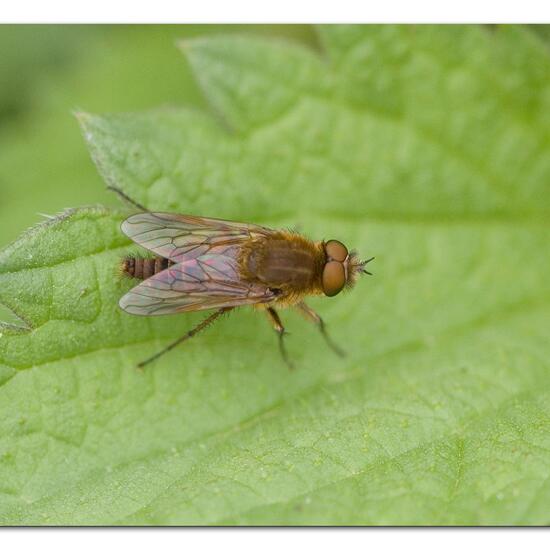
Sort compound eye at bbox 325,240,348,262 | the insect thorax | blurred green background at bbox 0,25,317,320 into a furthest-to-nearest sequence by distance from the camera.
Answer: blurred green background at bbox 0,25,317,320 < compound eye at bbox 325,240,348,262 < the insect thorax

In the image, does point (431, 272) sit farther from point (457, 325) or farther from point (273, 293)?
point (273, 293)

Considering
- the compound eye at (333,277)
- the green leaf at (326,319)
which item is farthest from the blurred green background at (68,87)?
the compound eye at (333,277)

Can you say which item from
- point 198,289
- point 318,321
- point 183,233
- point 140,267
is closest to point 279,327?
point 318,321

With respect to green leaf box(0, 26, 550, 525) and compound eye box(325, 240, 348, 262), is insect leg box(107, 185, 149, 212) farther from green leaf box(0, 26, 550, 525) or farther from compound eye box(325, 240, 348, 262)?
compound eye box(325, 240, 348, 262)

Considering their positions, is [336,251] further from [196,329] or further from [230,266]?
[196,329]

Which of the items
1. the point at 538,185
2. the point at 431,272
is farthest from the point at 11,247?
the point at 538,185

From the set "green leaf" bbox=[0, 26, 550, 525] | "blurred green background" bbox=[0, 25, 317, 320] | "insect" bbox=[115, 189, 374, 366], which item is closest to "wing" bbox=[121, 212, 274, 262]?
"insect" bbox=[115, 189, 374, 366]

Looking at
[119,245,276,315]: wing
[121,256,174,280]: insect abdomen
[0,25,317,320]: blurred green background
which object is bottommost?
[119,245,276,315]: wing
